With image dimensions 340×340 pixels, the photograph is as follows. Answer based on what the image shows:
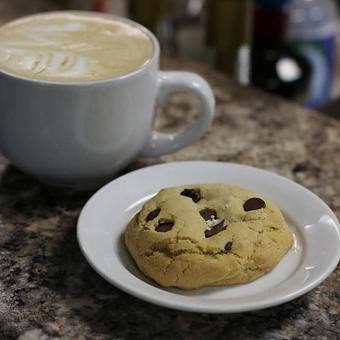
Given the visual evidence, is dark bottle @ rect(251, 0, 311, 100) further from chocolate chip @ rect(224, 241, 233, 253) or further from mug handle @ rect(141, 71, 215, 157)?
chocolate chip @ rect(224, 241, 233, 253)

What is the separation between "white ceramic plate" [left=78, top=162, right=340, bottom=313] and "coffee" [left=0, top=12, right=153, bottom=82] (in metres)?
0.10

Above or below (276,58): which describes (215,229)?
above

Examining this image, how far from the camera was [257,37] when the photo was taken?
1206 millimetres

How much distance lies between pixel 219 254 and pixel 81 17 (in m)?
0.34

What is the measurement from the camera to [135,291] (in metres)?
0.54

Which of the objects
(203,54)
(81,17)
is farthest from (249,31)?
(81,17)

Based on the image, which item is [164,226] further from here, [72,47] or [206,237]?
[72,47]

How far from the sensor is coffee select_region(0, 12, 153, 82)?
675mm

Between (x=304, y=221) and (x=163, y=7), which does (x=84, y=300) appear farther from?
(x=163, y=7)

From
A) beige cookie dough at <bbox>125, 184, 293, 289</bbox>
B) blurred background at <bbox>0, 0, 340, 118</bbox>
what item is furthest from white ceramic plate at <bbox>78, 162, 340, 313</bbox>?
blurred background at <bbox>0, 0, 340, 118</bbox>

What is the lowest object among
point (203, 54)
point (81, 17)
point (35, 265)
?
point (203, 54)

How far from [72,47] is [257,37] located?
546mm

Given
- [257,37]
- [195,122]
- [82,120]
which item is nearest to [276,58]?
[257,37]

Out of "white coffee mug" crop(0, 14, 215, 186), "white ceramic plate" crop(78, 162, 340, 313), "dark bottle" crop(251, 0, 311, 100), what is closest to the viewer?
"white ceramic plate" crop(78, 162, 340, 313)
